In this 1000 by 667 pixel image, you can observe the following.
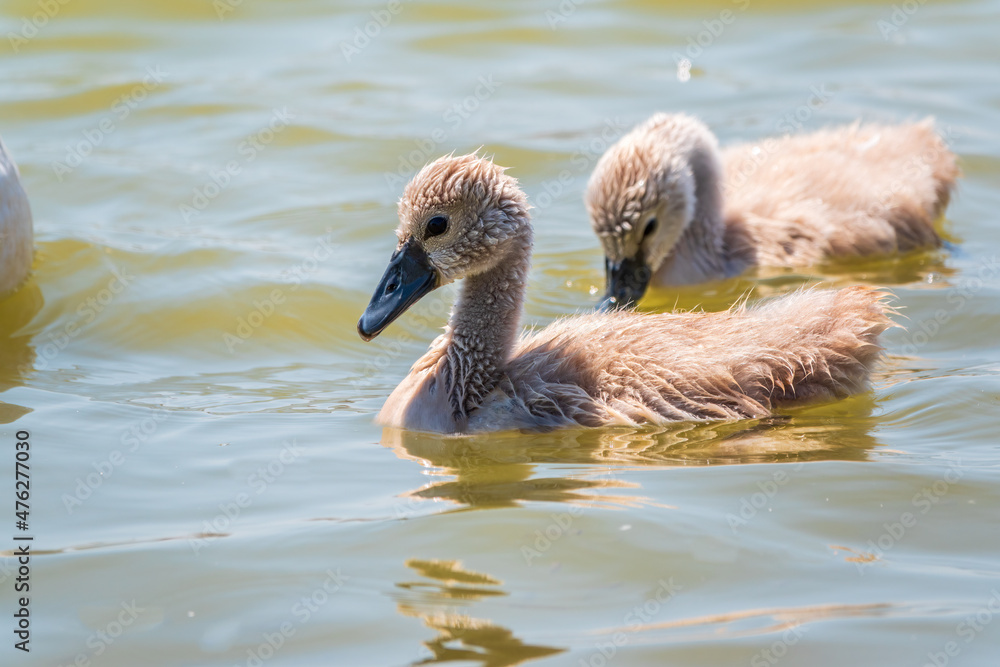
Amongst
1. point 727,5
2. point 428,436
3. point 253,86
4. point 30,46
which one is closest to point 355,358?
point 428,436

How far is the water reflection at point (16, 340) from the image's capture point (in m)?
6.54

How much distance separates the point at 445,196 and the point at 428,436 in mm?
1169
